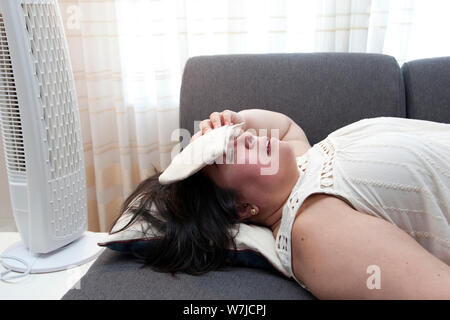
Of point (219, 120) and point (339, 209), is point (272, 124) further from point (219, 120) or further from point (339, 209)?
point (339, 209)

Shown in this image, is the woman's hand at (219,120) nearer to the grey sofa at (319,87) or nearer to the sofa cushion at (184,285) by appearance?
the grey sofa at (319,87)

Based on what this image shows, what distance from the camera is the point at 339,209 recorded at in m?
0.79

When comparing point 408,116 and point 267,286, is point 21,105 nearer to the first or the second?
point 267,286

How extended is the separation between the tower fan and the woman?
202 mm

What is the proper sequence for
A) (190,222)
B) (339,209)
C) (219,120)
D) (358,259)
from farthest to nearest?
(219,120)
(190,222)
(339,209)
(358,259)

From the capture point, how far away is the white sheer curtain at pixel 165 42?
1545mm

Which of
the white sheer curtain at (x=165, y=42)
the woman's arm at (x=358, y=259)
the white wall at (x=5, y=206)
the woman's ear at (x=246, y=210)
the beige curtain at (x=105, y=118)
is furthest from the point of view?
the white wall at (x=5, y=206)

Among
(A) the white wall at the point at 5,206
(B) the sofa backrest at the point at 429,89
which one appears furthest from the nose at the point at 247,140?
(A) the white wall at the point at 5,206

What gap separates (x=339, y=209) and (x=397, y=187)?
5.8 inches

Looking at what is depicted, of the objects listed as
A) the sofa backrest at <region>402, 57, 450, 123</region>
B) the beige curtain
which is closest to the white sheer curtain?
the beige curtain

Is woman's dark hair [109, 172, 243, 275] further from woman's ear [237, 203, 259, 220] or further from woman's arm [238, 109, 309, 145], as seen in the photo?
woman's arm [238, 109, 309, 145]

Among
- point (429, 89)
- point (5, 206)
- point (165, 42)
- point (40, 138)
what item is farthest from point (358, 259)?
point (5, 206)

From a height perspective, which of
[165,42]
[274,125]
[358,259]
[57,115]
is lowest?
[358,259]
